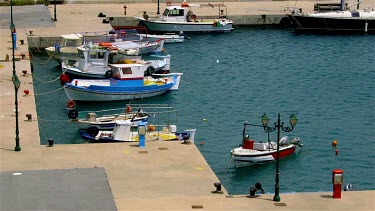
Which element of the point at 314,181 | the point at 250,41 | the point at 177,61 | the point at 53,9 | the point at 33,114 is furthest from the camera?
the point at 53,9

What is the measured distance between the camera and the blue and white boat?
6788cm

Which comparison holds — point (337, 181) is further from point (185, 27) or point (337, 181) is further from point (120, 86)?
point (185, 27)

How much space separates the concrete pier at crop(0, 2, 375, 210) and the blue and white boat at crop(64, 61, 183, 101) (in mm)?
12006

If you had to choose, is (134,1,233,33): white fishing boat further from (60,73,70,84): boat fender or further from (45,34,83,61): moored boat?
(60,73,70,84): boat fender

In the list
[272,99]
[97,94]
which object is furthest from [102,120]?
[272,99]

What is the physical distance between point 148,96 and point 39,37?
18.2 m

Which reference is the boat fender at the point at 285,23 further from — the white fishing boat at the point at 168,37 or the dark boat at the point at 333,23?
the white fishing boat at the point at 168,37

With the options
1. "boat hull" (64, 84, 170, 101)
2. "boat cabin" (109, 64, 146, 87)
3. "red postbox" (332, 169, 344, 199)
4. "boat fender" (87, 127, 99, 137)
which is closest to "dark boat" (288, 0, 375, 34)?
"boat cabin" (109, 64, 146, 87)

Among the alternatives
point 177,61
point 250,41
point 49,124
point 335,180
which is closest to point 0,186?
point 335,180

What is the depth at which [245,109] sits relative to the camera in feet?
219

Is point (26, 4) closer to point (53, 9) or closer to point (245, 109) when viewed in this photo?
point (53, 9)

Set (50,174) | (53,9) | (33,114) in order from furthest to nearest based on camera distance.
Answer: (53,9) → (33,114) → (50,174)

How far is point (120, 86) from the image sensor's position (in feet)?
226

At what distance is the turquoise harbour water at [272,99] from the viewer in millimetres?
53719
